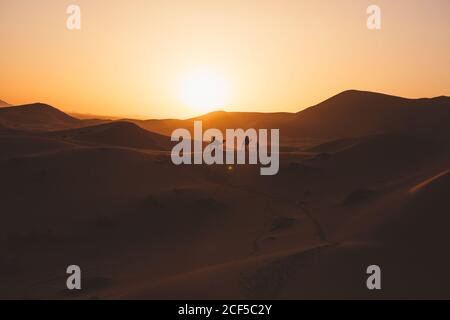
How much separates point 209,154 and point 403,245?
25.1 m

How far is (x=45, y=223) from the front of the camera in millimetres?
23656

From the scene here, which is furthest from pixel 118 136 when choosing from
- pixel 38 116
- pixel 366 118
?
pixel 38 116

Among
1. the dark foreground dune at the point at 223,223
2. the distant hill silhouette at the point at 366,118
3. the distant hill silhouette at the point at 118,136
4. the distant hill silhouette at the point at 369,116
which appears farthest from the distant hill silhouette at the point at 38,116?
the distant hill silhouette at the point at 369,116

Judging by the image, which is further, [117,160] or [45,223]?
[117,160]

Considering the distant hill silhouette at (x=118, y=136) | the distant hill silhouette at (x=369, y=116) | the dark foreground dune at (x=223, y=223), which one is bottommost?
the dark foreground dune at (x=223, y=223)

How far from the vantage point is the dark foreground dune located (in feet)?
49.5

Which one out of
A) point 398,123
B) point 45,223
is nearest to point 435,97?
point 398,123

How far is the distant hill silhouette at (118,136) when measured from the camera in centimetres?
4853

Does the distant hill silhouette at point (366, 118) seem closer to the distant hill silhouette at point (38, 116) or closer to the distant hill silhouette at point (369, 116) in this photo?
the distant hill silhouette at point (369, 116)

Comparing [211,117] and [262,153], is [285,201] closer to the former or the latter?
[262,153]

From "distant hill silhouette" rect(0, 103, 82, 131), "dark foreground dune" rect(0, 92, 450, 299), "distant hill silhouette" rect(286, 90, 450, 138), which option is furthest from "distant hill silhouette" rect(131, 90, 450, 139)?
"distant hill silhouette" rect(0, 103, 82, 131)

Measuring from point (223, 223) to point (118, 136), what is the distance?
30.1 m

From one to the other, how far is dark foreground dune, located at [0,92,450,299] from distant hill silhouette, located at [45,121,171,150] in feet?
31.5

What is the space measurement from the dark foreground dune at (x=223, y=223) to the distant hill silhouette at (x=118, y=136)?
9596 mm
